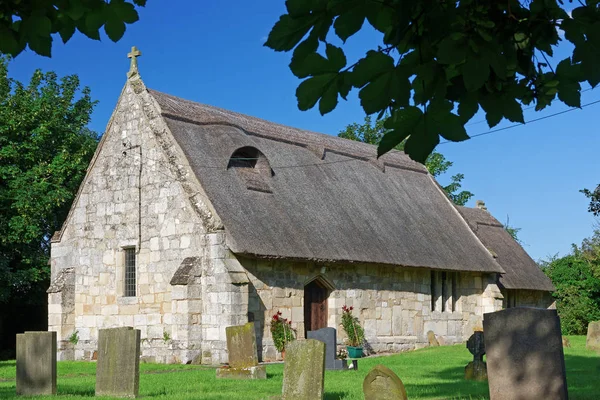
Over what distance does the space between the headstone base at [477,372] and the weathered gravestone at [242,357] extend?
393cm

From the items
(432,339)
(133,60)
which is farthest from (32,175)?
(432,339)

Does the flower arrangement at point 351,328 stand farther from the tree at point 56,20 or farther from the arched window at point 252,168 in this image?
the tree at point 56,20

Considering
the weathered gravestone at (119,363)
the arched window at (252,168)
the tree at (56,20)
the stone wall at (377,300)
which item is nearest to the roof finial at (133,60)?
the arched window at (252,168)

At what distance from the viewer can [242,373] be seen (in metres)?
16.1

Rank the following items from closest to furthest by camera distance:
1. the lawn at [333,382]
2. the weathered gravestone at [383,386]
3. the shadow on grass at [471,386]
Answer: the weathered gravestone at [383,386] < the shadow on grass at [471,386] < the lawn at [333,382]

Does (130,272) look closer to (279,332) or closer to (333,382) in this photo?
(279,332)

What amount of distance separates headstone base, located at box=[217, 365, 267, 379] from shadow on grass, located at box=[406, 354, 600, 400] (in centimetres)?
310

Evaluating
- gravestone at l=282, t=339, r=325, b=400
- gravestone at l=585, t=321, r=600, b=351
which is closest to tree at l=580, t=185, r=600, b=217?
gravestone at l=585, t=321, r=600, b=351

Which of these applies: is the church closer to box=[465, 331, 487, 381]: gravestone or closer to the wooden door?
the wooden door

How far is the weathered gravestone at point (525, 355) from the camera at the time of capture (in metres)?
9.50

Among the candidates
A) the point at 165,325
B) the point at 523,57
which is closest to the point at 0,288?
the point at 165,325

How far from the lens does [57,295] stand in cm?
2528

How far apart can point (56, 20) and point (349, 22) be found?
1.75m

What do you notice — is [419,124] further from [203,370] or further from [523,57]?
[203,370]
